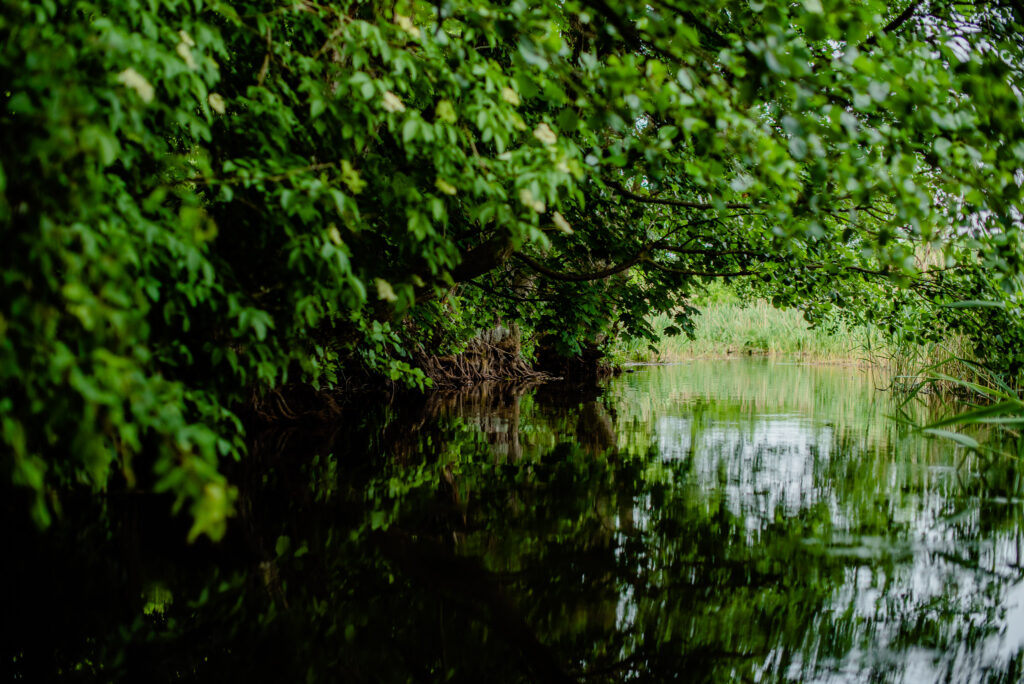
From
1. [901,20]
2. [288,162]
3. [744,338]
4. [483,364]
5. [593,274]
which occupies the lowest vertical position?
[483,364]

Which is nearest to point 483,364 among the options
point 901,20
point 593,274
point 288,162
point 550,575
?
point 593,274

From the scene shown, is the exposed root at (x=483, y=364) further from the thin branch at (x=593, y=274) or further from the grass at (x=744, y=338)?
the grass at (x=744, y=338)

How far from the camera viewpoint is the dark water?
2324 millimetres

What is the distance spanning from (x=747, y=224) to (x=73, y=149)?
5398mm

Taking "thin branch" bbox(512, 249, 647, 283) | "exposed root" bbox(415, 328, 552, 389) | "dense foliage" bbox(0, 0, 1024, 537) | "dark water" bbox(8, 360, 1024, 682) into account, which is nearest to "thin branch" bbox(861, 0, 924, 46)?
"dense foliage" bbox(0, 0, 1024, 537)

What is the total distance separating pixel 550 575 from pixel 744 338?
20591mm

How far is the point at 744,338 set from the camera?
72.8 ft

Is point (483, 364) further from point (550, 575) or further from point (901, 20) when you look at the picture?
point (550, 575)

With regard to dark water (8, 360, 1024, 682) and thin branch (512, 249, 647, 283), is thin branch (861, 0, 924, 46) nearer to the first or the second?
thin branch (512, 249, 647, 283)

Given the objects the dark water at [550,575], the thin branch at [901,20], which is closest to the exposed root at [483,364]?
the dark water at [550,575]

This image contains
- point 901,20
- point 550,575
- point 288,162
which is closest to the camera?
point 288,162

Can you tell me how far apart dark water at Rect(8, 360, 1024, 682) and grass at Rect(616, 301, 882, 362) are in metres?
13.0

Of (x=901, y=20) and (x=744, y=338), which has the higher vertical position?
(x=901, y=20)

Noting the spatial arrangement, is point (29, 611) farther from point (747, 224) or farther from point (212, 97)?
point (747, 224)
